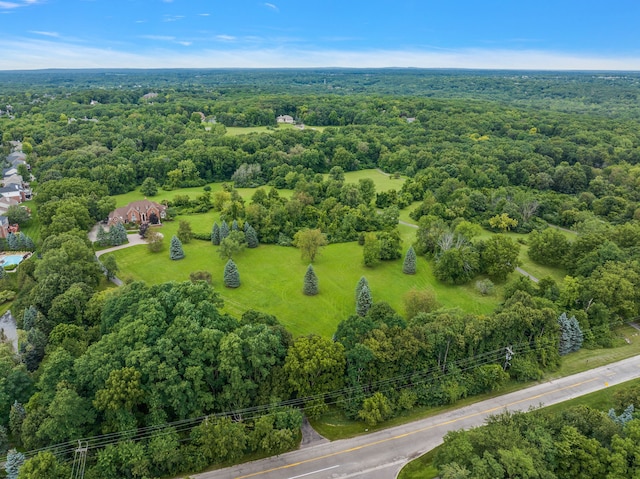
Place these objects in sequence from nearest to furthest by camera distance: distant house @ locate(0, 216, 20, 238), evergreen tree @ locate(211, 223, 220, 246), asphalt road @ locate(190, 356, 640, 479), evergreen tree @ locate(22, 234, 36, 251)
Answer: asphalt road @ locate(190, 356, 640, 479) < evergreen tree @ locate(22, 234, 36, 251) < distant house @ locate(0, 216, 20, 238) < evergreen tree @ locate(211, 223, 220, 246)

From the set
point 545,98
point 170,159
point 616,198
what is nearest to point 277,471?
point 616,198

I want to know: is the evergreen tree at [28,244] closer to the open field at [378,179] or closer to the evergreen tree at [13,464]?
the evergreen tree at [13,464]

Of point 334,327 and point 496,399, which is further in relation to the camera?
point 334,327

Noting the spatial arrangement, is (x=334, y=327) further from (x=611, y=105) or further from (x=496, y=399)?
(x=611, y=105)

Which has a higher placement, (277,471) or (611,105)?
(611,105)

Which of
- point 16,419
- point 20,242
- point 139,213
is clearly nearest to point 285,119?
point 139,213

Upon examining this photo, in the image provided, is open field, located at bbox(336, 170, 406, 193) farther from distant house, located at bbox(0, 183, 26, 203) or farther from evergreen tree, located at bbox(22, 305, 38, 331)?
evergreen tree, located at bbox(22, 305, 38, 331)

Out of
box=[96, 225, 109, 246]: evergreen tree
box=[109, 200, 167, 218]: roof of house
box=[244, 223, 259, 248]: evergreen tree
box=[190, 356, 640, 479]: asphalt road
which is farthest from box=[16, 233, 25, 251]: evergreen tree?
box=[190, 356, 640, 479]: asphalt road
